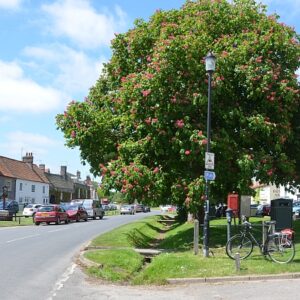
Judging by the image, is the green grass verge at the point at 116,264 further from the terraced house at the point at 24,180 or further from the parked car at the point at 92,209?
the terraced house at the point at 24,180

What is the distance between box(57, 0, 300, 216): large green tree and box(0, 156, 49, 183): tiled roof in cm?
5725

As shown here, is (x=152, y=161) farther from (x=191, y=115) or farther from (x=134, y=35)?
(x=134, y=35)

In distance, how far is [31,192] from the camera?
8450 cm

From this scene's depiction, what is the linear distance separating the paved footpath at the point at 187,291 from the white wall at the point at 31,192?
6976 centimetres

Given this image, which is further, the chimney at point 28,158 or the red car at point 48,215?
the chimney at point 28,158

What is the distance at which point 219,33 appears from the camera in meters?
19.8

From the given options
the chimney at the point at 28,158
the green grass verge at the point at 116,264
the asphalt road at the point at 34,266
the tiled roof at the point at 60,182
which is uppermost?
the chimney at the point at 28,158

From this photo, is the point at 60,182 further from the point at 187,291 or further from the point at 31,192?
the point at 187,291

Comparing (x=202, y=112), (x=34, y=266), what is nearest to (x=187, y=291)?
(x=34, y=266)

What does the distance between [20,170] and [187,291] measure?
75119 mm

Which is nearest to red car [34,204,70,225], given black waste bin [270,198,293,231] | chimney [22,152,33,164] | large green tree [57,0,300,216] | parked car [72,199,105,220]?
parked car [72,199,105,220]

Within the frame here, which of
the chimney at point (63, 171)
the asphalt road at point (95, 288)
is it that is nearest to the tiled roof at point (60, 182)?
the chimney at point (63, 171)

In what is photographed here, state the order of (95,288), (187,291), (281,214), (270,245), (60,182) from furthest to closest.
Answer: (60,182)
(281,214)
(270,245)
(95,288)
(187,291)

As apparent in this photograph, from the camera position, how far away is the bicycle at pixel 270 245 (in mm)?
13361
